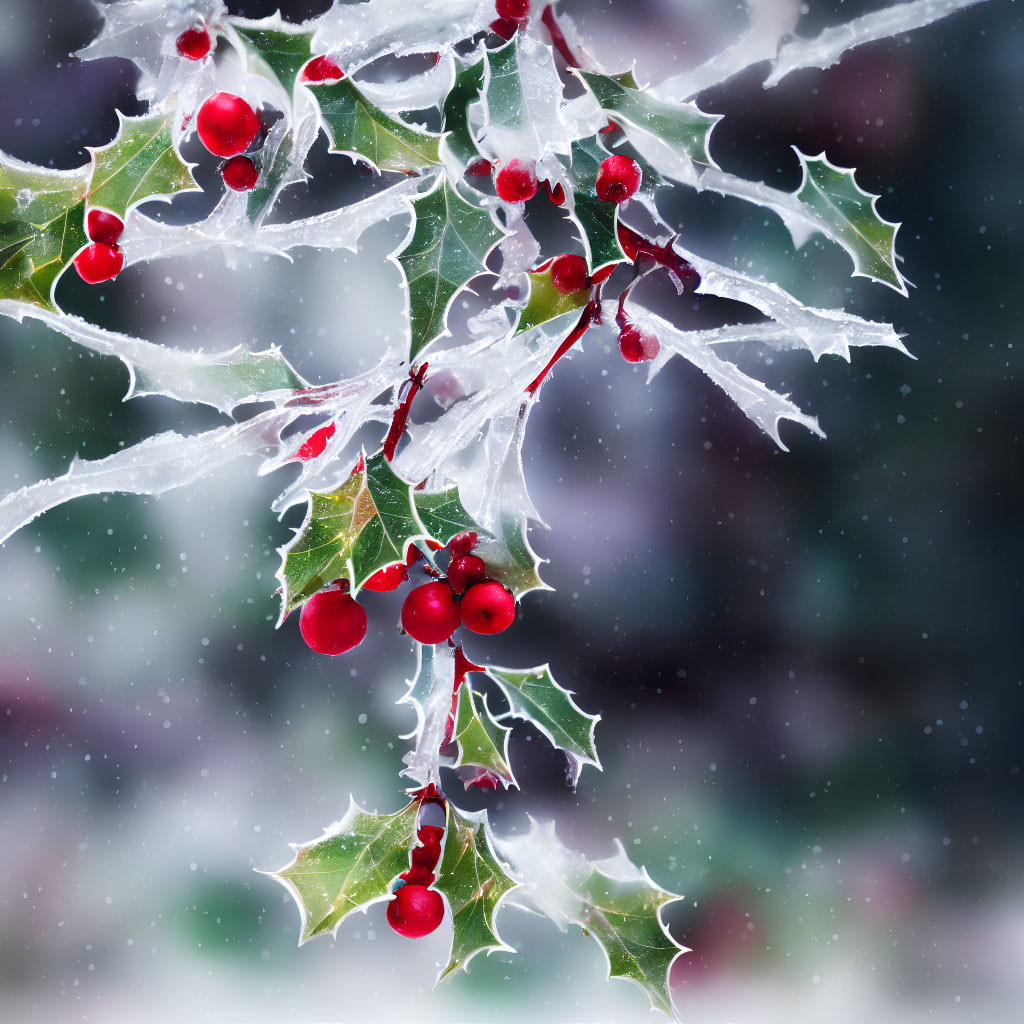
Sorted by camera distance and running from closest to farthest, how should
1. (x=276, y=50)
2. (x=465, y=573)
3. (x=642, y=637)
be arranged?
(x=276, y=50) → (x=465, y=573) → (x=642, y=637)

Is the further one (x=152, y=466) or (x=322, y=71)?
(x=152, y=466)

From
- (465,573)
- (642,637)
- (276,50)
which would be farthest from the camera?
(642,637)

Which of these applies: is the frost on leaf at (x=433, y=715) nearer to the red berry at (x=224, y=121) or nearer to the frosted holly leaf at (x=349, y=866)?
the frosted holly leaf at (x=349, y=866)

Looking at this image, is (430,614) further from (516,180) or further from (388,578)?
(516,180)

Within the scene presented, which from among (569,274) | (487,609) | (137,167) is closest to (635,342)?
(569,274)

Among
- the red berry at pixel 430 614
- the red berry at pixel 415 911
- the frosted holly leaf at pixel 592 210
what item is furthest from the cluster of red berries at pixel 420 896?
the frosted holly leaf at pixel 592 210

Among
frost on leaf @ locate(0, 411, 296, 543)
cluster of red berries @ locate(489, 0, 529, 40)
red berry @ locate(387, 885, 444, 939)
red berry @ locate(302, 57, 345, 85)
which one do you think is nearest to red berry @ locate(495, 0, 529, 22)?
cluster of red berries @ locate(489, 0, 529, 40)

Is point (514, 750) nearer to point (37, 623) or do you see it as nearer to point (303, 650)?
point (303, 650)
